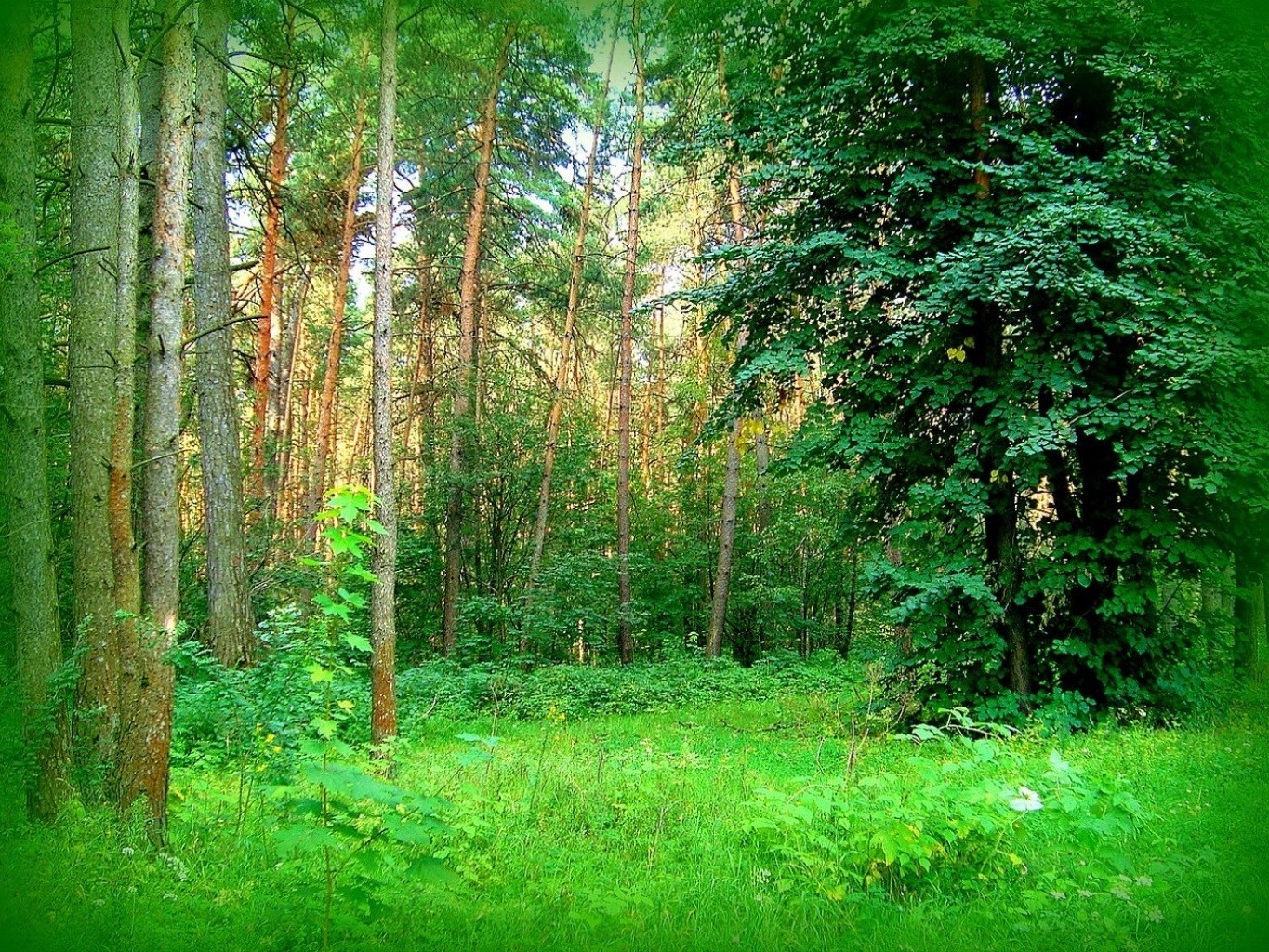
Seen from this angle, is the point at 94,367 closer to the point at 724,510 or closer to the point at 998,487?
the point at 998,487

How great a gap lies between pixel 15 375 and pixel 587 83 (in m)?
13.4

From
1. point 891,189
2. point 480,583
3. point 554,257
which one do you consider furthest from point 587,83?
point 480,583

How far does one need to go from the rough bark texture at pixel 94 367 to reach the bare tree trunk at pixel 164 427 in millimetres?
237

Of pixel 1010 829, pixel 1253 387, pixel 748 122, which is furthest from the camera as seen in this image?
pixel 748 122

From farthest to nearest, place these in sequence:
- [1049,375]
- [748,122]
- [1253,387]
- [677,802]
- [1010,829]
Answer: [748,122] < [1049,375] < [1253,387] < [677,802] < [1010,829]

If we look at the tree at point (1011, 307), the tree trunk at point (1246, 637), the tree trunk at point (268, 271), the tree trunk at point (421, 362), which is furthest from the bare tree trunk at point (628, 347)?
the tree trunk at point (1246, 637)

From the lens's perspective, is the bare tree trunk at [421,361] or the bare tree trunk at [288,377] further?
the bare tree trunk at [288,377]

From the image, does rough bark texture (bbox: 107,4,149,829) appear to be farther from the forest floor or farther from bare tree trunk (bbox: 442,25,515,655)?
bare tree trunk (bbox: 442,25,515,655)

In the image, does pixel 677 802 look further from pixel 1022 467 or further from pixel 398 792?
pixel 1022 467

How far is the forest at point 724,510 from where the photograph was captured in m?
3.34

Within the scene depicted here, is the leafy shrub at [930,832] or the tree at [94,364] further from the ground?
the tree at [94,364]

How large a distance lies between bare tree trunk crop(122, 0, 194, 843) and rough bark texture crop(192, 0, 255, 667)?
4778 mm

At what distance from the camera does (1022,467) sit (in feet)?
23.2

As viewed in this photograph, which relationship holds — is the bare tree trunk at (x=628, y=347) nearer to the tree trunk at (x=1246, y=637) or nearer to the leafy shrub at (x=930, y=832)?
the tree trunk at (x=1246, y=637)
